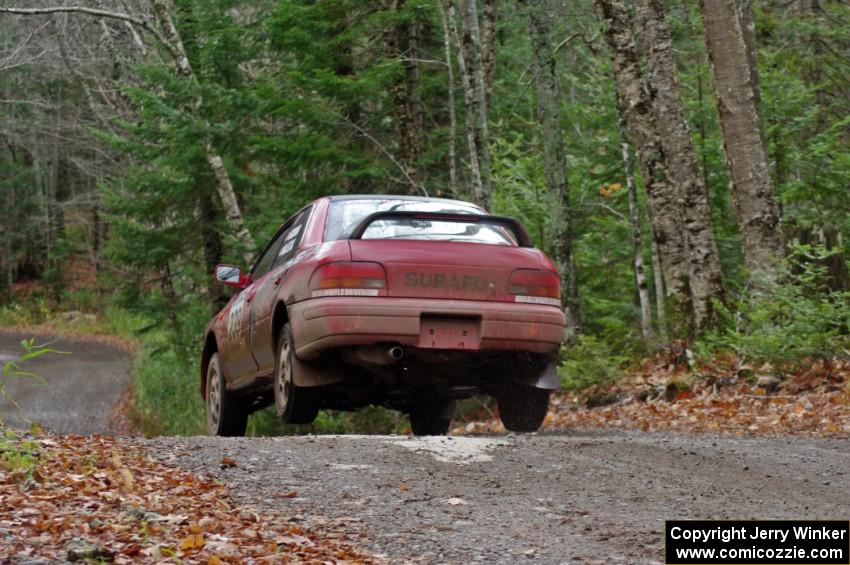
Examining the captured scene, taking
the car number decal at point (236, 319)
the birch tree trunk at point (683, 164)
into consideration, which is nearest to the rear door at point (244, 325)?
the car number decal at point (236, 319)

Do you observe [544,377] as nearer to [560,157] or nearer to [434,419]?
[434,419]

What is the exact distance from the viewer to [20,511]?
5.79 m

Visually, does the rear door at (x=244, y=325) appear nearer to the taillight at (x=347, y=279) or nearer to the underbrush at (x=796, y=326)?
the taillight at (x=347, y=279)

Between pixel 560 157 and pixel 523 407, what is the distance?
10.5 m

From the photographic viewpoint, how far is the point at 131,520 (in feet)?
18.9

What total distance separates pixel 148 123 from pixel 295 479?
1539 cm

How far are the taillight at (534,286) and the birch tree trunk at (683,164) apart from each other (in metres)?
5.72

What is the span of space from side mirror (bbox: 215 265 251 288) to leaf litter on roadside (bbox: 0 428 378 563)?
3.90 meters

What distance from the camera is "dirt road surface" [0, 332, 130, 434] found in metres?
21.1

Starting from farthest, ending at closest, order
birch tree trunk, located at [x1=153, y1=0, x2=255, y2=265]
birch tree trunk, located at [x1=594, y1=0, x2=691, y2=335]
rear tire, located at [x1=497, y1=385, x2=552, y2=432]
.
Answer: birch tree trunk, located at [x1=153, y1=0, x2=255, y2=265], birch tree trunk, located at [x1=594, y1=0, x2=691, y2=335], rear tire, located at [x1=497, y1=385, x2=552, y2=432]

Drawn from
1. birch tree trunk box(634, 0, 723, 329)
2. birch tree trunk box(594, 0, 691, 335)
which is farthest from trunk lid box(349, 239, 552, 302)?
birch tree trunk box(594, 0, 691, 335)

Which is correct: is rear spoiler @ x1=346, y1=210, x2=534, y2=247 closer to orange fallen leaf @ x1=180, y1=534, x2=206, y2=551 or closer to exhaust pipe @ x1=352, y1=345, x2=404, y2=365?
exhaust pipe @ x1=352, y1=345, x2=404, y2=365

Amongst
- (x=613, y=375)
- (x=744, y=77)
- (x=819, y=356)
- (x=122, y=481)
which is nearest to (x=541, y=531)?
(x=122, y=481)

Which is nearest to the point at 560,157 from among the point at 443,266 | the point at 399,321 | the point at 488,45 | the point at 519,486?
the point at 488,45
